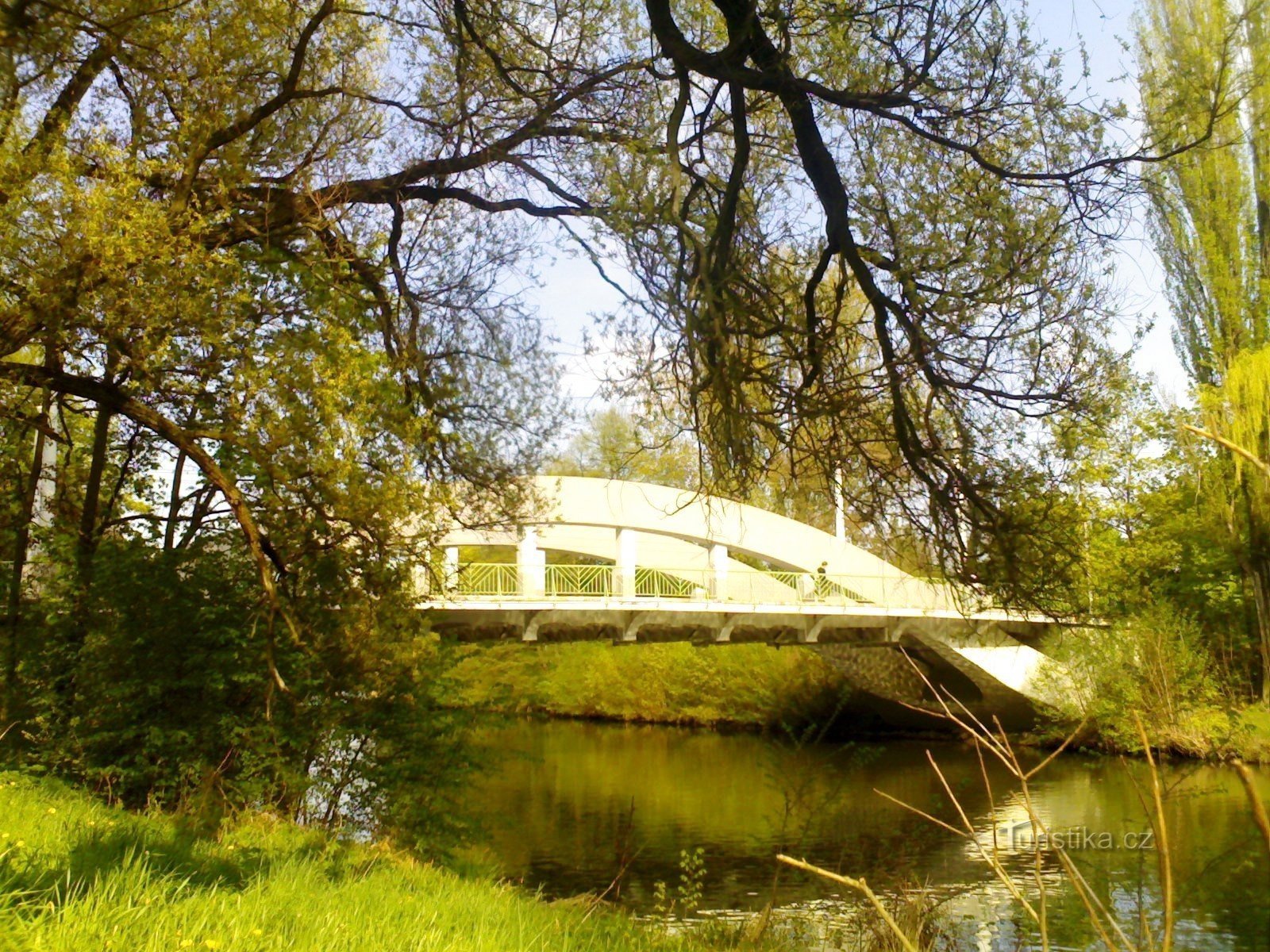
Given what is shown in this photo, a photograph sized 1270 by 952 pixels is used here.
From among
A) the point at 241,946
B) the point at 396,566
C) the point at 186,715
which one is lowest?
the point at 241,946

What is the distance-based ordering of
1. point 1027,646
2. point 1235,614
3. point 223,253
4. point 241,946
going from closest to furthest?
point 241,946
point 223,253
point 1235,614
point 1027,646

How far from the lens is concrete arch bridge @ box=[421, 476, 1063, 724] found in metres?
15.8

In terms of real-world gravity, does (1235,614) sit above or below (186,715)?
above

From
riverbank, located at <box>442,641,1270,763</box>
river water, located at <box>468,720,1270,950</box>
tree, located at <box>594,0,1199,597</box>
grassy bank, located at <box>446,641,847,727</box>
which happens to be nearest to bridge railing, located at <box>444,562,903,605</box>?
river water, located at <box>468,720,1270,950</box>

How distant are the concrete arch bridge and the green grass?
7.06 m

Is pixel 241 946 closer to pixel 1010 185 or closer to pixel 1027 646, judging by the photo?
pixel 1010 185

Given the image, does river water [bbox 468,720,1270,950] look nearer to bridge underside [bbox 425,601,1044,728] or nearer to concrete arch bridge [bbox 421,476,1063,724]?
bridge underside [bbox 425,601,1044,728]

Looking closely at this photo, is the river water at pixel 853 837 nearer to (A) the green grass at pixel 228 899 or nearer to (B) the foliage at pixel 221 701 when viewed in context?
(B) the foliage at pixel 221 701

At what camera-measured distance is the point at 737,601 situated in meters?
17.5

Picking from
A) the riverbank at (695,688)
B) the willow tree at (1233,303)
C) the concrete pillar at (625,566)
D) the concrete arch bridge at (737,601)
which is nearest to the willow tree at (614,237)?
the concrete arch bridge at (737,601)

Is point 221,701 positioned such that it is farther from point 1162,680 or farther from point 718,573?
point 1162,680

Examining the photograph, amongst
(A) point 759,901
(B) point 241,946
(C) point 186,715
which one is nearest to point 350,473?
(C) point 186,715

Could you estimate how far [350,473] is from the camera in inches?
215

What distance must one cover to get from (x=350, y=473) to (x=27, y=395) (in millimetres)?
2525
